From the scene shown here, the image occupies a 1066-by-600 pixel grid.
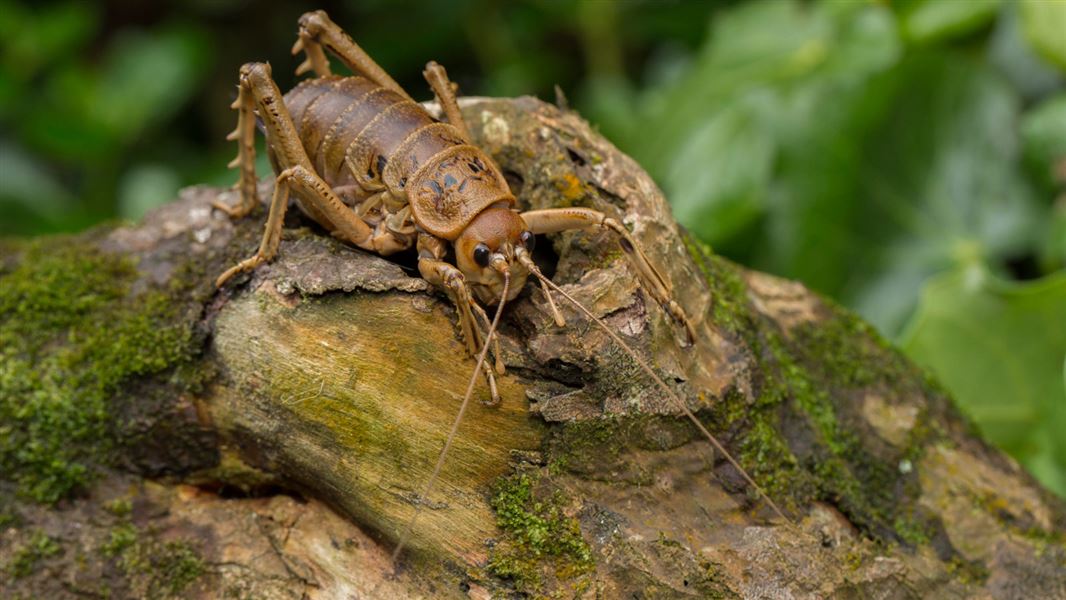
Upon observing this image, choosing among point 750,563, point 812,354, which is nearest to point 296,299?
point 750,563

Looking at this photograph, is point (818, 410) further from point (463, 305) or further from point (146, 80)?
point (146, 80)

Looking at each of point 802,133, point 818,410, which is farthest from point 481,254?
point 802,133

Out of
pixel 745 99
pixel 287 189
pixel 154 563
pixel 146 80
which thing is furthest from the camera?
pixel 146 80

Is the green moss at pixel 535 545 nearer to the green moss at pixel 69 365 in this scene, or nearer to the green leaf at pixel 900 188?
the green moss at pixel 69 365

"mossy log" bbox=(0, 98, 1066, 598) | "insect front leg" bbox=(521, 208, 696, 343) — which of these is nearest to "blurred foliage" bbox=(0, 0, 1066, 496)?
"mossy log" bbox=(0, 98, 1066, 598)

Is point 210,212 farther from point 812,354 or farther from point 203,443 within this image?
point 812,354

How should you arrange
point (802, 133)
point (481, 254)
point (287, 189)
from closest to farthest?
point (481, 254) < point (287, 189) < point (802, 133)

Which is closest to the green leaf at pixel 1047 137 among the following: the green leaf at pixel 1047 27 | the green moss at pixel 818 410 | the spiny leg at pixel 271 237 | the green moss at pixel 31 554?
the green leaf at pixel 1047 27
